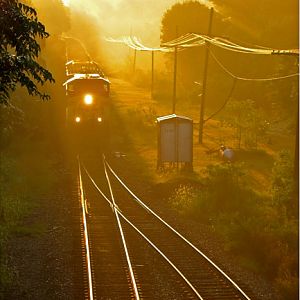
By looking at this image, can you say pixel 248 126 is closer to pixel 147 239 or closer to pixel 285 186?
pixel 285 186

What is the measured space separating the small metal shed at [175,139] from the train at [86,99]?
6.07 m

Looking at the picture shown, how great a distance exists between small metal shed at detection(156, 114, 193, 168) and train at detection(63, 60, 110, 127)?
607 centimetres

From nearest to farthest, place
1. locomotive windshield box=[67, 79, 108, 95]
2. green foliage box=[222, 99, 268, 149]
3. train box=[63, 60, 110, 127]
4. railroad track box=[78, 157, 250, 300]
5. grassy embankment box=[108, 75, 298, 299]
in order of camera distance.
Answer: railroad track box=[78, 157, 250, 300]
grassy embankment box=[108, 75, 298, 299]
locomotive windshield box=[67, 79, 108, 95]
train box=[63, 60, 110, 127]
green foliage box=[222, 99, 268, 149]

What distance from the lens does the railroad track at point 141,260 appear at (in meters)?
14.4

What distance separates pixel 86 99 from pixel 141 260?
18.9 meters

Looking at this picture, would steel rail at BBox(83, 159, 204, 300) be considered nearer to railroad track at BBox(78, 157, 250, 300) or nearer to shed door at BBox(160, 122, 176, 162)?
railroad track at BBox(78, 157, 250, 300)

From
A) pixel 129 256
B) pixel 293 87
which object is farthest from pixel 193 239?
pixel 293 87

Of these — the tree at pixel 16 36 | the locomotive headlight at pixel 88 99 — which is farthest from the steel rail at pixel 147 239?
the locomotive headlight at pixel 88 99

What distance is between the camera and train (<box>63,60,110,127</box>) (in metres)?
34.2

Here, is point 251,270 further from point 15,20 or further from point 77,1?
point 77,1

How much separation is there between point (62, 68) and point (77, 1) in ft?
328

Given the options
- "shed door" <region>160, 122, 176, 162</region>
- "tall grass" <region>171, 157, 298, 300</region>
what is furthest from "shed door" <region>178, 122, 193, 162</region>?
"tall grass" <region>171, 157, 298, 300</region>

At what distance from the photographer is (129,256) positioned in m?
17.0

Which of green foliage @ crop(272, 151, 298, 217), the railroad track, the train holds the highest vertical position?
the train
